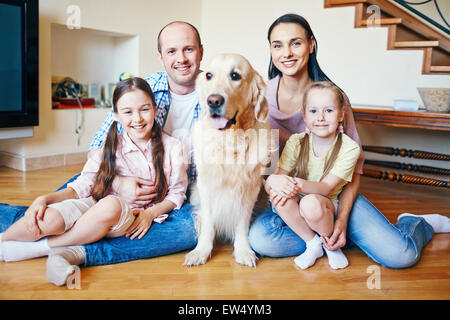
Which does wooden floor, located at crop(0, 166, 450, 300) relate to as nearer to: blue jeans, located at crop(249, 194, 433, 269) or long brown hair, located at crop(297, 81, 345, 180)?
blue jeans, located at crop(249, 194, 433, 269)

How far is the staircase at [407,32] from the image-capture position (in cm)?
312

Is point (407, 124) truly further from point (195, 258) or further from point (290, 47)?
point (195, 258)

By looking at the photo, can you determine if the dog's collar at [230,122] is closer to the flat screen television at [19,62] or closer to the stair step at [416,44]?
the flat screen television at [19,62]

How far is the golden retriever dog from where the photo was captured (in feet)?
4.75

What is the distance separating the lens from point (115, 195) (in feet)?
5.47

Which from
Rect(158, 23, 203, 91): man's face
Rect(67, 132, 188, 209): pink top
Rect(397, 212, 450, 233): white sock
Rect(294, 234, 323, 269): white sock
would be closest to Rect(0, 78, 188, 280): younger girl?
Rect(67, 132, 188, 209): pink top

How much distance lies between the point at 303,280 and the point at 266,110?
2.21 ft

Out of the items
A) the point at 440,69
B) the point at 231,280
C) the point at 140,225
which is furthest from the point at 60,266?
the point at 440,69

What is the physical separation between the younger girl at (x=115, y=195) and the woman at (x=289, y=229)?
44 cm

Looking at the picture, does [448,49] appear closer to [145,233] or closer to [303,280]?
[303,280]

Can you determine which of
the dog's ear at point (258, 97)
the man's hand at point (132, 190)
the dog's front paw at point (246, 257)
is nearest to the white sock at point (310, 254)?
the dog's front paw at point (246, 257)

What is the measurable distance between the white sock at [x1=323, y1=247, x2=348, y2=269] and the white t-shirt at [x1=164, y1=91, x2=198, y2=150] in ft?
2.84

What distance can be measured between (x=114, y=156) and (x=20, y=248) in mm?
499

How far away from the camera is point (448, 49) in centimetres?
318
